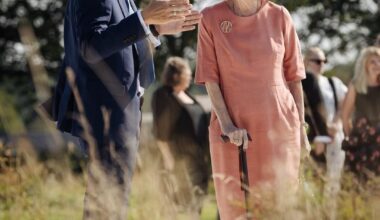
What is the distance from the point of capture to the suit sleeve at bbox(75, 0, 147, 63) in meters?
3.87

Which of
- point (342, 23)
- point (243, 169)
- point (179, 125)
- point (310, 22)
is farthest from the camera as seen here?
point (342, 23)

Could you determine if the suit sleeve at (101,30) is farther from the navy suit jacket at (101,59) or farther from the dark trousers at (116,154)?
the dark trousers at (116,154)

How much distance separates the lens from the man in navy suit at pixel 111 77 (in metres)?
3.88

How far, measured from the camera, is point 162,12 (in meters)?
3.90

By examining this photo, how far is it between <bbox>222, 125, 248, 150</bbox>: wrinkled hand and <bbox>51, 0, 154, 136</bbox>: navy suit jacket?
0.40 m

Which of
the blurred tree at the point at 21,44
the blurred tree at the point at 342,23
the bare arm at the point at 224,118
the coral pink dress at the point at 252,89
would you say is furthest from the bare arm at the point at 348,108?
the blurred tree at the point at 21,44

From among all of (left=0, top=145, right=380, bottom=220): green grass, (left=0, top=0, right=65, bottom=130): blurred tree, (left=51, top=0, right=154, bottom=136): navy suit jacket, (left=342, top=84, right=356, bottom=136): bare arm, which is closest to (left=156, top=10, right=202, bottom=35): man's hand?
(left=51, top=0, right=154, bottom=136): navy suit jacket

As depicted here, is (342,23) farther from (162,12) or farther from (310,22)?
(162,12)

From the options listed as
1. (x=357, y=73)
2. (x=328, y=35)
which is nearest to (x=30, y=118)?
(x=328, y=35)

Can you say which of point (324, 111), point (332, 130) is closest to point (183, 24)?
point (332, 130)

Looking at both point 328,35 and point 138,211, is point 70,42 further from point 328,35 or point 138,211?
point 328,35

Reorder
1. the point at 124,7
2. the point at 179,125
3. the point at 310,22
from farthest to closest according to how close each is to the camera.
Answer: the point at 310,22, the point at 179,125, the point at 124,7

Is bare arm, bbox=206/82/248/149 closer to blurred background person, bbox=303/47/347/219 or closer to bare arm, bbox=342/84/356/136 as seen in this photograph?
bare arm, bbox=342/84/356/136

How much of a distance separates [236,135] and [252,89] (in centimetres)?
21
